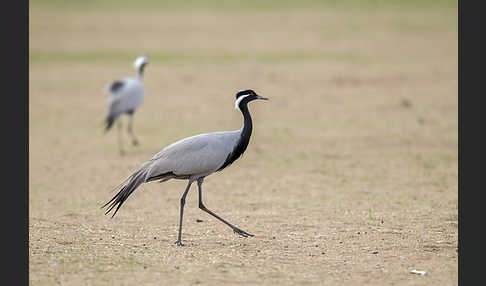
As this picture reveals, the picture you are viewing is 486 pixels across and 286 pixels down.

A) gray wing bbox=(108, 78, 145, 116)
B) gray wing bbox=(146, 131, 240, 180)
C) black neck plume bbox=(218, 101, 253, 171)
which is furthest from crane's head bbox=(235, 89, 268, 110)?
gray wing bbox=(108, 78, 145, 116)

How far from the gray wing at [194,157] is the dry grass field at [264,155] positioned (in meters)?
0.77

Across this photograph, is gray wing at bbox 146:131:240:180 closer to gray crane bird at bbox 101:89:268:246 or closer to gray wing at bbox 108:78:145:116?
gray crane bird at bbox 101:89:268:246

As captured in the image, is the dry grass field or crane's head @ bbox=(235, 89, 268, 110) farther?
crane's head @ bbox=(235, 89, 268, 110)

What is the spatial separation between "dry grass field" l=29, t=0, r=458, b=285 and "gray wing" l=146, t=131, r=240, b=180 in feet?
2.51

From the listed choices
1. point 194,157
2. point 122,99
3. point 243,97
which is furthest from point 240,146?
point 122,99

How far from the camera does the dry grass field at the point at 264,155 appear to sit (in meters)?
6.76

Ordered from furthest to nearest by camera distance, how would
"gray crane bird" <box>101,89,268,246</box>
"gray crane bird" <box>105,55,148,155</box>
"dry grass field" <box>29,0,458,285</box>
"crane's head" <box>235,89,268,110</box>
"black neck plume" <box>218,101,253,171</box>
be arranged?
1. "gray crane bird" <box>105,55,148,155</box>
2. "crane's head" <box>235,89,268,110</box>
3. "black neck plume" <box>218,101,253,171</box>
4. "gray crane bird" <box>101,89,268,246</box>
5. "dry grass field" <box>29,0,458,285</box>

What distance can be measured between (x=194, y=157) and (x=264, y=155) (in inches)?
217

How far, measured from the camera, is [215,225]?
8.50 m

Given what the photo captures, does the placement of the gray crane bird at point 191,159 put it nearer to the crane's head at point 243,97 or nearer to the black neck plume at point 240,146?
the black neck plume at point 240,146

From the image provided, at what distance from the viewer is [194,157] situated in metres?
7.57

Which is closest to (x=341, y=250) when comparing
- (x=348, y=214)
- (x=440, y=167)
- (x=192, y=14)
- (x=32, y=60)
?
(x=348, y=214)

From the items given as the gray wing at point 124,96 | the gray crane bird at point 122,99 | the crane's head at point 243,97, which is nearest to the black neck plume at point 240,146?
the crane's head at point 243,97

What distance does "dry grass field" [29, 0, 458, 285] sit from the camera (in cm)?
676
